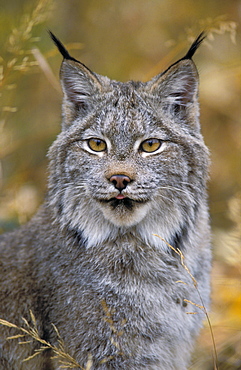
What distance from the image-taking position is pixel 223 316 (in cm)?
546

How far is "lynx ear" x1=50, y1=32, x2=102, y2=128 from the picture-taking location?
4074 millimetres

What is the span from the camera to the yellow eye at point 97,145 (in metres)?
Answer: 3.90

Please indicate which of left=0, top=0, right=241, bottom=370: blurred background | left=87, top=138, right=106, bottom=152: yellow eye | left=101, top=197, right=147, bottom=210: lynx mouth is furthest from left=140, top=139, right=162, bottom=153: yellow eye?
left=0, top=0, right=241, bottom=370: blurred background

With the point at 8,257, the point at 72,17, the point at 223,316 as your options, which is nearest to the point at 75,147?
the point at 8,257

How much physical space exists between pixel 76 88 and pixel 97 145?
0.54m

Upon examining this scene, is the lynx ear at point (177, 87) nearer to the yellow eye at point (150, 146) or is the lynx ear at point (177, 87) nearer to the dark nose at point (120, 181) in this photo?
the yellow eye at point (150, 146)

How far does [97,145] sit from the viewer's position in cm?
393

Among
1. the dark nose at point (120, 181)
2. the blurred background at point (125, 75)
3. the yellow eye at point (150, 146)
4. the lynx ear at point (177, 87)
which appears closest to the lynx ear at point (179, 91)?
the lynx ear at point (177, 87)

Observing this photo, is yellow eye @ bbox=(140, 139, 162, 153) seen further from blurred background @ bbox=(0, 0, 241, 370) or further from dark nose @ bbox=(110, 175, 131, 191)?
blurred background @ bbox=(0, 0, 241, 370)

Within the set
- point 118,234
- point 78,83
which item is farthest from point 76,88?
point 118,234

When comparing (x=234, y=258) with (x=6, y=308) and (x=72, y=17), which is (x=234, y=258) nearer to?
(x=6, y=308)

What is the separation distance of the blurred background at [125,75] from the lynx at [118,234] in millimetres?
1547

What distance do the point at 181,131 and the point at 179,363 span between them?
175cm

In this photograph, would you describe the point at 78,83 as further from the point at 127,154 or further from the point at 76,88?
the point at 127,154
